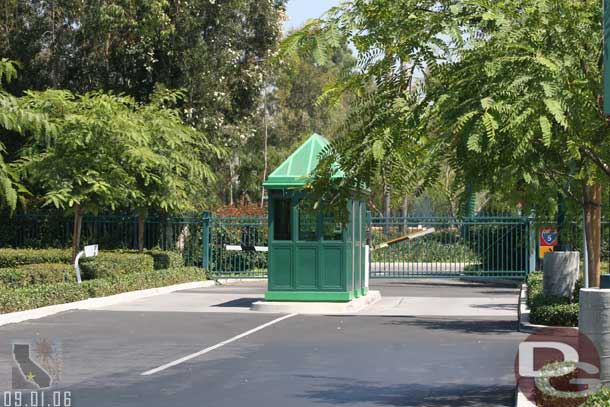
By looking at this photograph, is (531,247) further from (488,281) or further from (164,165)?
(164,165)

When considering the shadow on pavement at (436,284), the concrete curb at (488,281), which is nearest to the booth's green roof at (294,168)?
the shadow on pavement at (436,284)

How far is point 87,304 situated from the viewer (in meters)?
21.1

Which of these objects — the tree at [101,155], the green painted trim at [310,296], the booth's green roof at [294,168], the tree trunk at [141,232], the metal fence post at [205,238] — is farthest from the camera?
the metal fence post at [205,238]

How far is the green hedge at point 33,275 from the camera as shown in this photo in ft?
71.6

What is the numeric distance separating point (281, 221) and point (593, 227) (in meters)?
7.02

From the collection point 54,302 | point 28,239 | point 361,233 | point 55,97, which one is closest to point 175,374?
point 54,302

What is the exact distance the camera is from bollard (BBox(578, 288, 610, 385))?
313 inches

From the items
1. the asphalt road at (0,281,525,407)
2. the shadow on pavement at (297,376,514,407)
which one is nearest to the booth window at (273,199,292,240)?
the asphalt road at (0,281,525,407)

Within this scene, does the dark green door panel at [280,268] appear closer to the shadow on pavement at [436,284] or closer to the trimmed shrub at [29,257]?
the trimmed shrub at [29,257]

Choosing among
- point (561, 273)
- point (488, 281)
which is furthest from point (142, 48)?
point (561, 273)

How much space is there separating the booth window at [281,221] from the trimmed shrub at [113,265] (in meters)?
5.57

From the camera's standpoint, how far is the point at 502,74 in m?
8.23

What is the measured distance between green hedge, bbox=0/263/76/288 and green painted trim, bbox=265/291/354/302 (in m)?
5.24

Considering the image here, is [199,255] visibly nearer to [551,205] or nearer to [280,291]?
[280,291]
